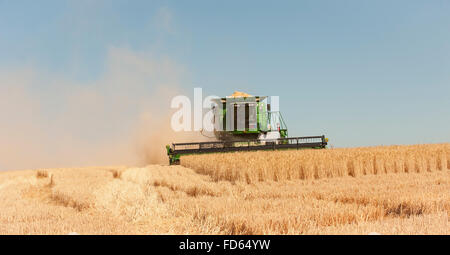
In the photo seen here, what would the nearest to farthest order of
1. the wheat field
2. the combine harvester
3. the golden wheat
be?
the wheat field → the golden wheat → the combine harvester

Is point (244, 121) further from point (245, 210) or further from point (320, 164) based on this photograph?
point (245, 210)

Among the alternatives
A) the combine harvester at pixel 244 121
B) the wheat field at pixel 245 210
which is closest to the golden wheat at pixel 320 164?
the wheat field at pixel 245 210

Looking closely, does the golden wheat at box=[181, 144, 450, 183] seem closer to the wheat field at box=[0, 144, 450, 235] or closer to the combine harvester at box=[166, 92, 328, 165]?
the wheat field at box=[0, 144, 450, 235]

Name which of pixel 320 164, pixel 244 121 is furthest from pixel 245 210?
pixel 244 121

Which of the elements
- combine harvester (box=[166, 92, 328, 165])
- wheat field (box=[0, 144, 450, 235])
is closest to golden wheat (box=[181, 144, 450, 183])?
wheat field (box=[0, 144, 450, 235])

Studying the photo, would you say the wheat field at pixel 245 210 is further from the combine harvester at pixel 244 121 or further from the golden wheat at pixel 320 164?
the combine harvester at pixel 244 121

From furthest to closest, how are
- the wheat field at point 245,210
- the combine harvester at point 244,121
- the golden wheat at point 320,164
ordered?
the combine harvester at point 244,121
the golden wheat at point 320,164
the wheat field at point 245,210

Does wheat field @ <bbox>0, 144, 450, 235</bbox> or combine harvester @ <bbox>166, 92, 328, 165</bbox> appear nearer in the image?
wheat field @ <bbox>0, 144, 450, 235</bbox>

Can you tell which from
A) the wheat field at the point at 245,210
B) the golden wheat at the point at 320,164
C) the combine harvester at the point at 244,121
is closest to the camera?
the wheat field at the point at 245,210

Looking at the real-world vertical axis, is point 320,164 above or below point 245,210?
above

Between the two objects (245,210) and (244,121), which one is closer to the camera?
(245,210)

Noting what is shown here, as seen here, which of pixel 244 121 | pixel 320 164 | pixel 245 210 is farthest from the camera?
pixel 244 121
